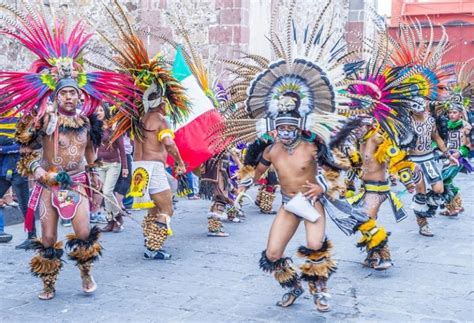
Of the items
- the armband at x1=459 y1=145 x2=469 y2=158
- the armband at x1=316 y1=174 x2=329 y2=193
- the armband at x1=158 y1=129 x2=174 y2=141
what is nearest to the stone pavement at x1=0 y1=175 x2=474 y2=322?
the armband at x1=316 y1=174 x2=329 y2=193

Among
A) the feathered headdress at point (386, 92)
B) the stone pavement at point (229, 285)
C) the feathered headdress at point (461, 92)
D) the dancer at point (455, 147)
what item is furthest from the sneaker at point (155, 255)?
the feathered headdress at point (461, 92)

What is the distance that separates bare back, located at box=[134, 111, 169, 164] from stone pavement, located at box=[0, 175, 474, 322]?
3.64 feet

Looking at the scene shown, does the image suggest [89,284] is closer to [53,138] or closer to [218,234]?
[53,138]

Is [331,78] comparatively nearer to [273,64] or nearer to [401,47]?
[273,64]

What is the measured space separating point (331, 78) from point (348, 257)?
2.74 metres

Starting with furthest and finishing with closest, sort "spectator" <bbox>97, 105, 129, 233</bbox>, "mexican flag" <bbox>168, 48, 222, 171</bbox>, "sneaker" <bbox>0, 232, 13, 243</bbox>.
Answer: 1. "spectator" <bbox>97, 105, 129, 233</bbox>
2. "sneaker" <bbox>0, 232, 13, 243</bbox>
3. "mexican flag" <bbox>168, 48, 222, 171</bbox>

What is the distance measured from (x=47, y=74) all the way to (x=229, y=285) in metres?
2.47

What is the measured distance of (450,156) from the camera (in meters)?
10.1

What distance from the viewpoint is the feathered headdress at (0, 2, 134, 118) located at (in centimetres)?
585

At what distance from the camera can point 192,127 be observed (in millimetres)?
8312

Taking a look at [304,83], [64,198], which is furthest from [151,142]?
[304,83]

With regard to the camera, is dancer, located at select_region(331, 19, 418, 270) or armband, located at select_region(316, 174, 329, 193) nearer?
armband, located at select_region(316, 174, 329, 193)

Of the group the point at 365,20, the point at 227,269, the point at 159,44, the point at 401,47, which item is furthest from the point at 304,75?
the point at 365,20

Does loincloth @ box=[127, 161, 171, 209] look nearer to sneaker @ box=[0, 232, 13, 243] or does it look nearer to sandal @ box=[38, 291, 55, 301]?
sandal @ box=[38, 291, 55, 301]
